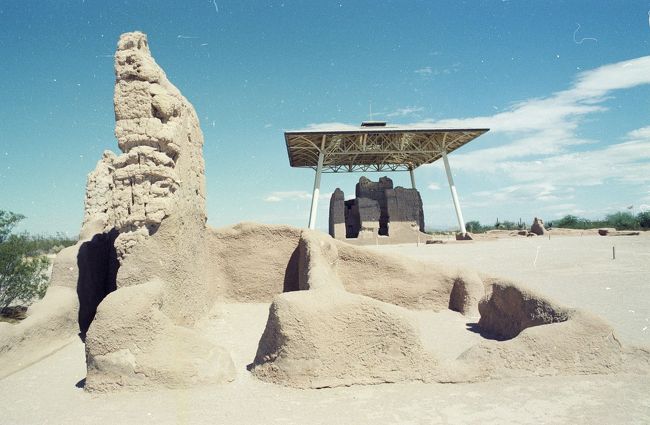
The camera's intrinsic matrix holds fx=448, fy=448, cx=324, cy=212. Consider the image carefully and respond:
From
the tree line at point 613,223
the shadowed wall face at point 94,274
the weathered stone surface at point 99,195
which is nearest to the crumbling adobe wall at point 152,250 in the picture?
the shadowed wall face at point 94,274

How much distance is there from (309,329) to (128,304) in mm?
1789

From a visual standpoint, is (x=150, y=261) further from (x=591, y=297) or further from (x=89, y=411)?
(x=591, y=297)

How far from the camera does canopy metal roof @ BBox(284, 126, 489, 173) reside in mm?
24438

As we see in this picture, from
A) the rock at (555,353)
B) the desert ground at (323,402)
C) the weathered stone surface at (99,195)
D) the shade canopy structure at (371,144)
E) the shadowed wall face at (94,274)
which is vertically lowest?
the desert ground at (323,402)

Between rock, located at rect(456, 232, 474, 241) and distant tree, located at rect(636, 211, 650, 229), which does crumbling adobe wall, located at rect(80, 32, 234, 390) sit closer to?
rock, located at rect(456, 232, 474, 241)

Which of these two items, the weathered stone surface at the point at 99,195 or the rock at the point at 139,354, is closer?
the rock at the point at 139,354

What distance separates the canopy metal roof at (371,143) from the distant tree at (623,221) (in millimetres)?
24422

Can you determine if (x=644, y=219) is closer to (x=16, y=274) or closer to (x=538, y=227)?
(x=538, y=227)

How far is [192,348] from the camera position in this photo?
443 cm

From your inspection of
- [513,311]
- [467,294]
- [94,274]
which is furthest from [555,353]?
[94,274]

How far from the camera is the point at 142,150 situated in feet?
18.2

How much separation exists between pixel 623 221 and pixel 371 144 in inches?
1363

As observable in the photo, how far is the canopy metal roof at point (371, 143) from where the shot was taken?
24.4 m

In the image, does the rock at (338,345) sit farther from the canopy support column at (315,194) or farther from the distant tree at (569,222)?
the distant tree at (569,222)
